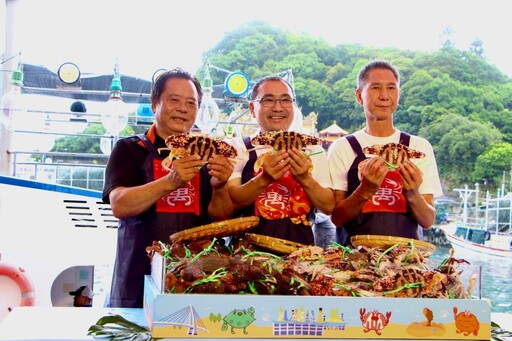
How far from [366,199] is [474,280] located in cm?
61

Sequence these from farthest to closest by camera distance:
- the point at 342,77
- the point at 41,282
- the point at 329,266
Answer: the point at 342,77 < the point at 41,282 < the point at 329,266

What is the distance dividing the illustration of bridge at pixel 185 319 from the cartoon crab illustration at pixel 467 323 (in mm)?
675

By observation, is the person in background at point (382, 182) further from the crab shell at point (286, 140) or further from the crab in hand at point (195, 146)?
the crab in hand at point (195, 146)

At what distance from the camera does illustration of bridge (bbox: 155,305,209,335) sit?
148 centimetres

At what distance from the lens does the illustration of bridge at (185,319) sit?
4.86 ft

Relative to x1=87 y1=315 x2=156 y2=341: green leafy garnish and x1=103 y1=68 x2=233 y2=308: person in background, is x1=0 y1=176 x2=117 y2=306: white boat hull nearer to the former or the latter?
x1=103 y1=68 x2=233 y2=308: person in background

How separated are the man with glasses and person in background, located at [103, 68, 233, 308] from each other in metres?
0.12

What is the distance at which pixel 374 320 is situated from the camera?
61.3 inches

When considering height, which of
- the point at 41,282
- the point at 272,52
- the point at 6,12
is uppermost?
the point at 272,52

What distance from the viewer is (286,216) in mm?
2348

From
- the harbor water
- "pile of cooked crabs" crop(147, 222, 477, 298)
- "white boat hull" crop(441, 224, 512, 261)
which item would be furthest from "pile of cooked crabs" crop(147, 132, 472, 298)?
"white boat hull" crop(441, 224, 512, 261)

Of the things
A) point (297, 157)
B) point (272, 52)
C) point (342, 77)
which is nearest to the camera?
point (297, 157)

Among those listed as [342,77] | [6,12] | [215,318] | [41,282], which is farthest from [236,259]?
[342,77]

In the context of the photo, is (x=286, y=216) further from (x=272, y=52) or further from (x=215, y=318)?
(x=272, y=52)
